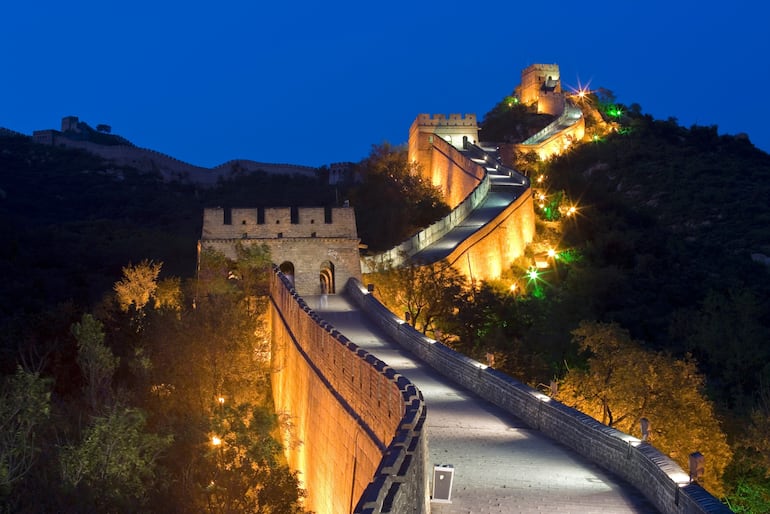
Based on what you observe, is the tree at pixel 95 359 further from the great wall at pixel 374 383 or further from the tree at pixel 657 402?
the tree at pixel 657 402

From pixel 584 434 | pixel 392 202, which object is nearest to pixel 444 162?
pixel 392 202

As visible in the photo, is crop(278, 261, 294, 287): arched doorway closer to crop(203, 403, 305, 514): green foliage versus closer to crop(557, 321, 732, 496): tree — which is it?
crop(203, 403, 305, 514): green foliage

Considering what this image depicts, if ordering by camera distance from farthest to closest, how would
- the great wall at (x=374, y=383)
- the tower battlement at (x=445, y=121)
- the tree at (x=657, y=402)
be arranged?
the tower battlement at (x=445, y=121) < the tree at (x=657, y=402) < the great wall at (x=374, y=383)

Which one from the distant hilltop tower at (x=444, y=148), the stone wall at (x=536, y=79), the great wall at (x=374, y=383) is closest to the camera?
the great wall at (x=374, y=383)

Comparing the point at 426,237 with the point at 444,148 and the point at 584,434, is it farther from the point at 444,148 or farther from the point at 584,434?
the point at 584,434

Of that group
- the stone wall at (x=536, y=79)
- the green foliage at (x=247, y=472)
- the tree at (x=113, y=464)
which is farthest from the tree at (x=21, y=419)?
the stone wall at (x=536, y=79)

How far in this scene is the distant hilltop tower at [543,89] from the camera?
227 feet

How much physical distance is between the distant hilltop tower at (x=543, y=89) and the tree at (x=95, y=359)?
49435 millimetres

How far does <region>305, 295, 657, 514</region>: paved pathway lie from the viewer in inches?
420

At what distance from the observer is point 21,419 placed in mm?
16562

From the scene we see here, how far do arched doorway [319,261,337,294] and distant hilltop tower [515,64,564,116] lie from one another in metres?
41.6

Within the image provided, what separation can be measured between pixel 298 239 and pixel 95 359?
7.66 m

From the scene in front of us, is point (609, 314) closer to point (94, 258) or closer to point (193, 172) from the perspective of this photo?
point (94, 258)

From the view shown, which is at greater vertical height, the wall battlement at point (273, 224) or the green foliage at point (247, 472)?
the wall battlement at point (273, 224)
